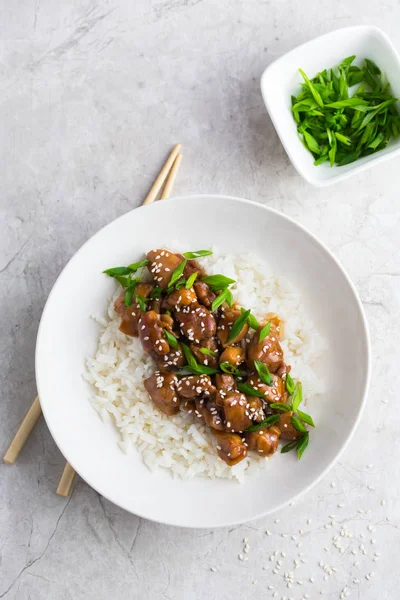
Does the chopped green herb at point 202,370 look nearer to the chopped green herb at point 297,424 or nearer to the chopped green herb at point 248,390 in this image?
the chopped green herb at point 248,390

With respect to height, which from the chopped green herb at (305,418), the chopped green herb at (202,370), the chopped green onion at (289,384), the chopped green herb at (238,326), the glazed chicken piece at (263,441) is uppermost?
the chopped green herb at (238,326)

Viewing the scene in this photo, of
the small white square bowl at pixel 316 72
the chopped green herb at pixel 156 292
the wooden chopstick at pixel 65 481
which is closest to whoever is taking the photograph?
the chopped green herb at pixel 156 292

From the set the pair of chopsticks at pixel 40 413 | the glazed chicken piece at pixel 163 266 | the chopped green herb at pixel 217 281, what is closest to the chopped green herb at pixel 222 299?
the chopped green herb at pixel 217 281

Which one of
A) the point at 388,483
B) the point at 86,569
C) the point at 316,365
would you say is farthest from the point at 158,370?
the point at 388,483

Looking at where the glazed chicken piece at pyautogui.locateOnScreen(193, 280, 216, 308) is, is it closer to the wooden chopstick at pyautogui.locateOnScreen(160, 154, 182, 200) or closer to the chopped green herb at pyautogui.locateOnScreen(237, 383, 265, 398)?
the chopped green herb at pyautogui.locateOnScreen(237, 383, 265, 398)

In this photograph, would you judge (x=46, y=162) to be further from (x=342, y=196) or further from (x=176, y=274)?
(x=342, y=196)

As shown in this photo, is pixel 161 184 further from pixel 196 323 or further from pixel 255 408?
pixel 255 408

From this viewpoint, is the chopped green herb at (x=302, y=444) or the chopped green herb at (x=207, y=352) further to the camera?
the chopped green herb at (x=302, y=444)
